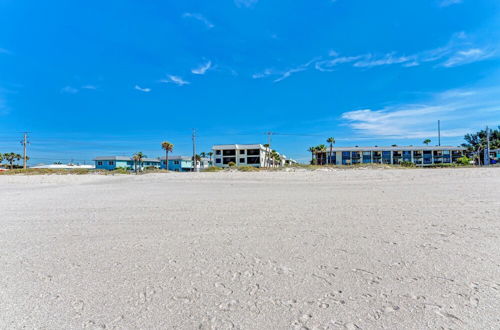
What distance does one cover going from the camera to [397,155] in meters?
79.6

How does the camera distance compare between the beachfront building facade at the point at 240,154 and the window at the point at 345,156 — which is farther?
the window at the point at 345,156

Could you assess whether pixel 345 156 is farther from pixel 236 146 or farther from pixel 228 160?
pixel 228 160

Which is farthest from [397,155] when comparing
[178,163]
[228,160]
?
[178,163]

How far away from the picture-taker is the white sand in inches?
94.1

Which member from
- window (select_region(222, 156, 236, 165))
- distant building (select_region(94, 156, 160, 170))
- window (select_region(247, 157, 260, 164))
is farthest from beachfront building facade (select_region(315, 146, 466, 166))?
distant building (select_region(94, 156, 160, 170))

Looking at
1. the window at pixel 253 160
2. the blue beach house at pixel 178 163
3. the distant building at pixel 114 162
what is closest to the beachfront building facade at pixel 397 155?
the window at pixel 253 160

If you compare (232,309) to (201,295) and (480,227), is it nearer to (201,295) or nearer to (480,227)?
(201,295)

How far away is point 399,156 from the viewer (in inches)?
3125

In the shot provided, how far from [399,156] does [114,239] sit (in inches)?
3606

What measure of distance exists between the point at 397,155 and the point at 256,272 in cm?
9118

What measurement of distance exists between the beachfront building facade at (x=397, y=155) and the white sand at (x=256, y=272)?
75685mm

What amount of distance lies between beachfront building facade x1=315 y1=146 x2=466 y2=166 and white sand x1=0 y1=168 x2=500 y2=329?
75685mm

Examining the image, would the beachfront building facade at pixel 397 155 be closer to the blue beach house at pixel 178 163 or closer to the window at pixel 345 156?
the window at pixel 345 156

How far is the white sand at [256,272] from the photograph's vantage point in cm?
239
